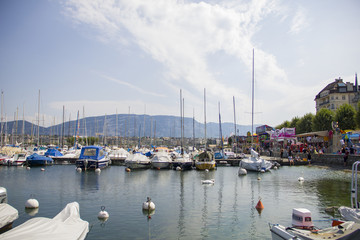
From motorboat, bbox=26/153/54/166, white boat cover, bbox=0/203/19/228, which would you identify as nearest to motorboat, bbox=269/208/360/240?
white boat cover, bbox=0/203/19/228

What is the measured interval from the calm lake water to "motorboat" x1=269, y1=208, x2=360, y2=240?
2.13 metres

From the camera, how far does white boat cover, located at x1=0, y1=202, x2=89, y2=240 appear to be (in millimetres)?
10622

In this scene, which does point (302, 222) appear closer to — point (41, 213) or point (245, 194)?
point (245, 194)

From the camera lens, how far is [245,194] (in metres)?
26.8

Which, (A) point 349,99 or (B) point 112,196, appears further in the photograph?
(A) point 349,99

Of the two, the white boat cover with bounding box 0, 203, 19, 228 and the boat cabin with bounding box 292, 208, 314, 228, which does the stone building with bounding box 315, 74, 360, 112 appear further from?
the white boat cover with bounding box 0, 203, 19, 228

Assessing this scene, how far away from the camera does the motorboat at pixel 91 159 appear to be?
47.5 m

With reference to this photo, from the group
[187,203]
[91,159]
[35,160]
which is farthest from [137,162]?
[187,203]

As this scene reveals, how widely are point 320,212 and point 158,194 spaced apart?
14.4 meters

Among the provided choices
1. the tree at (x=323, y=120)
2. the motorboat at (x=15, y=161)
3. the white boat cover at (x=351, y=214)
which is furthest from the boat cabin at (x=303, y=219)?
the tree at (x=323, y=120)

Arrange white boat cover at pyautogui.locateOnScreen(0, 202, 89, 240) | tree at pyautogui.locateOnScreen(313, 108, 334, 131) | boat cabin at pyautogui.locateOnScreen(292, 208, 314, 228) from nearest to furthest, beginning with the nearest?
white boat cover at pyautogui.locateOnScreen(0, 202, 89, 240) → boat cabin at pyautogui.locateOnScreen(292, 208, 314, 228) → tree at pyautogui.locateOnScreen(313, 108, 334, 131)

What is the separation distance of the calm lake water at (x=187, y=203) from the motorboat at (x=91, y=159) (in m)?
12.7

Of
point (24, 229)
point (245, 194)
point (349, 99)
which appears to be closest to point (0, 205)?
point (24, 229)

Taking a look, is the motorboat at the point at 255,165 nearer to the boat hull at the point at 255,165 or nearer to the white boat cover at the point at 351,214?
the boat hull at the point at 255,165
